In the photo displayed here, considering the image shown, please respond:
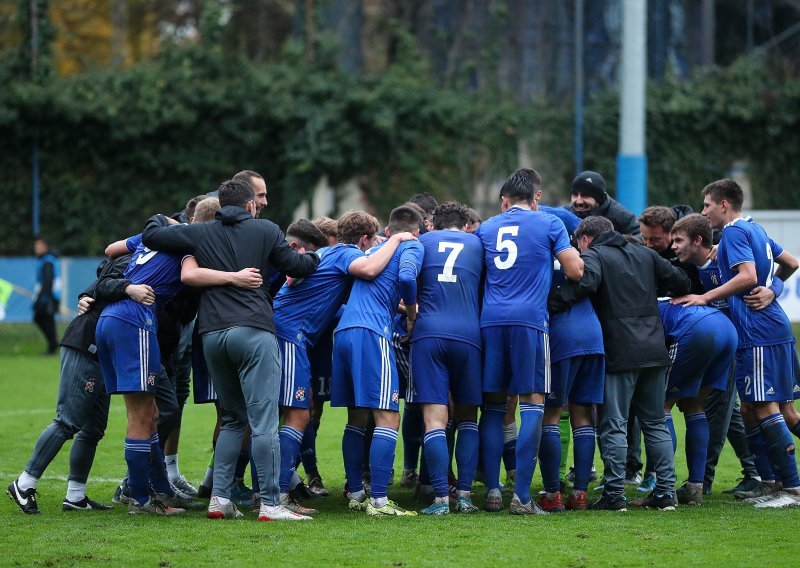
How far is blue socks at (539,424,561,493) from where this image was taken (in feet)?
26.1

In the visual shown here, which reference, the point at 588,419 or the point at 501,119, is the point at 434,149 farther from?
the point at 588,419

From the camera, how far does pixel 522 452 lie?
768 centimetres

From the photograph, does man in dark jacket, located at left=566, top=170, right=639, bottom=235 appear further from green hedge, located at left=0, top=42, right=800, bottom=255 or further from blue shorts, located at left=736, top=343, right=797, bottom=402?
green hedge, located at left=0, top=42, right=800, bottom=255

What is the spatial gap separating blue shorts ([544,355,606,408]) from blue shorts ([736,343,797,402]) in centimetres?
114

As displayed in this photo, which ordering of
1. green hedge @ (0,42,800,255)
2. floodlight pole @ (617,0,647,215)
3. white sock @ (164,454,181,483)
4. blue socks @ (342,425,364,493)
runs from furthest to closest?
green hedge @ (0,42,800,255) < floodlight pole @ (617,0,647,215) < white sock @ (164,454,181,483) < blue socks @ (342,425,364,493)

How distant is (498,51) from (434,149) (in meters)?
3.08

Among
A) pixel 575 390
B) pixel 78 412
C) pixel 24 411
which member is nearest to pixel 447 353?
pixel 575 390

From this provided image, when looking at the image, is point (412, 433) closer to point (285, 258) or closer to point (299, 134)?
point (285, 258)

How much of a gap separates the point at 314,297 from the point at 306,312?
12 cm

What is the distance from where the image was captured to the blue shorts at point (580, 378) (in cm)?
790

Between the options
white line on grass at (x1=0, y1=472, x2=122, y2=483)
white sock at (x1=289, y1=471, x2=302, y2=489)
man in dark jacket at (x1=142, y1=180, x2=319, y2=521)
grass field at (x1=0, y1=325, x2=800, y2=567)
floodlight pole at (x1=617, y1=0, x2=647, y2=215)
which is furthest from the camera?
floodlight pole at (x1=617, y1=0, x2=647, y2=215)

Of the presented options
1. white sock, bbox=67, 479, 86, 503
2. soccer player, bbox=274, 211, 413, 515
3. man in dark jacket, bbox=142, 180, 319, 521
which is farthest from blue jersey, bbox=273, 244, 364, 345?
white sock, bbox=67, 479, 86, 503

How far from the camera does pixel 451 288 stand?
25.8 feet

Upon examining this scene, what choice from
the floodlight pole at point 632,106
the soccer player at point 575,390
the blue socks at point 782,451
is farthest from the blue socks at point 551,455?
the floodlight pole at point 632,106
